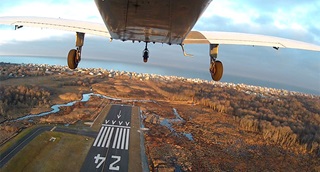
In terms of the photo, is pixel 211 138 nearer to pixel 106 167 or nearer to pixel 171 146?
pixel 171 146

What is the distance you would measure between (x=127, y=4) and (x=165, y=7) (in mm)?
578

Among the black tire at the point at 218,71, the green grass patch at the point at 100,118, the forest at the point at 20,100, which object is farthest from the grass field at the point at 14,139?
the black tire at the point at 218,71

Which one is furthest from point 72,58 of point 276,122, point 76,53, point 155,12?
point 276,122

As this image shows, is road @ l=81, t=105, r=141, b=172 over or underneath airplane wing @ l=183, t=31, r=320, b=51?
underneath

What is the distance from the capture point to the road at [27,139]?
2269 cm

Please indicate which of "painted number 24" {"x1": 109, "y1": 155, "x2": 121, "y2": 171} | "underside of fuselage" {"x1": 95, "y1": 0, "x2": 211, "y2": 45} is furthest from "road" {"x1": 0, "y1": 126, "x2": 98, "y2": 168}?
"underside of fuselage" {"x1": 95, "y1": 0, "x2": 211, "y2": 45}

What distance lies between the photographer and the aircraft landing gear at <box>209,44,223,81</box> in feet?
32.0

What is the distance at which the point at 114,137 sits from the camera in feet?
100

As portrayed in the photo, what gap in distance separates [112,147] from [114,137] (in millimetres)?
3011

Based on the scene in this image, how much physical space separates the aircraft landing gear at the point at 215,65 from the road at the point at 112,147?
1656 cm

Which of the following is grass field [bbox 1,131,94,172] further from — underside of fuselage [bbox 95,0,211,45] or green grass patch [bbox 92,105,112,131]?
underside of fuselage [bbox 95,0,211,45]

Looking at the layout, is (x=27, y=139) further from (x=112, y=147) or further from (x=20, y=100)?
(x=20, y=100)

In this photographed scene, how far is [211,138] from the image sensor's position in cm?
3647

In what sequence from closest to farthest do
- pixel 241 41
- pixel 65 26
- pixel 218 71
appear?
1. pixel 65 26
2. pixel 241 41
3. pixel 218 71
